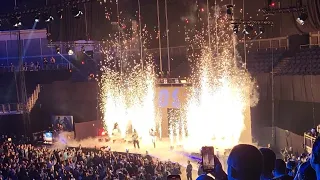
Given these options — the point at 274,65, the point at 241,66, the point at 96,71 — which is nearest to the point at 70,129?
the point at 96,71

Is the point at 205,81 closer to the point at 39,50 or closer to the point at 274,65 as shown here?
the point at 274,65

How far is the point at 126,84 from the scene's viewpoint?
995 inches

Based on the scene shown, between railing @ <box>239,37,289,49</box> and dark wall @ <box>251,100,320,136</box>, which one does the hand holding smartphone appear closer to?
dark wall @ <box>251,100,320,136</box>

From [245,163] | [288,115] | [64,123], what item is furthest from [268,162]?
[64,123]

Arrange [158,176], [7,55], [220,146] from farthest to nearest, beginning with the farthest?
[7,55] → [220,146] → [158,176]

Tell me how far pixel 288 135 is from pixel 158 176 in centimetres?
760

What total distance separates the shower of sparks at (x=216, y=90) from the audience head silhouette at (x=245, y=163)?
16582 mm

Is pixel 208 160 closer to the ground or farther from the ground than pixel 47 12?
closer to the ground

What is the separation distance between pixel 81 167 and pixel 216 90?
10.3 metres

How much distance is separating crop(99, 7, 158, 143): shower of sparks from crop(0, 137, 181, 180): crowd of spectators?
26.8ft

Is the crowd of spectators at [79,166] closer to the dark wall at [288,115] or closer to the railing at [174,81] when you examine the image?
the dark wall at [288,115]

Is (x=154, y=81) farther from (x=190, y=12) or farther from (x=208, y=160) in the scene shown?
(x=208, y=160)

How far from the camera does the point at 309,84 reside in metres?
16.9

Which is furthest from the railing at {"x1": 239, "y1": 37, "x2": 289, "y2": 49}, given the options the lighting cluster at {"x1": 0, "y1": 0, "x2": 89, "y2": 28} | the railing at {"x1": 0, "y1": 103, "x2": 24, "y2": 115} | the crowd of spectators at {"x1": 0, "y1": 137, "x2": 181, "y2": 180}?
the railing at {"x1": 0, "y1": 103, "x2": 24, "y2": 115}
